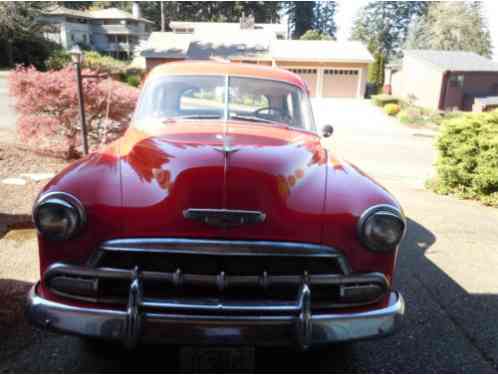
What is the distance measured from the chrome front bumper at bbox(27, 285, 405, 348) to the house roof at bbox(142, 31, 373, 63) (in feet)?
94.4

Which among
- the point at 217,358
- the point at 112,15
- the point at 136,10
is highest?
the point at 136,10

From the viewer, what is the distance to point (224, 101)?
3.53 m

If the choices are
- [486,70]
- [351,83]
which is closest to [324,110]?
[351,83]

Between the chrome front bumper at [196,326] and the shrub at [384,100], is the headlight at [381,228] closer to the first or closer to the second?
the chrome front bumper at [196,326]

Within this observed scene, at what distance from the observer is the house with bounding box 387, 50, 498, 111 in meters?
28.4

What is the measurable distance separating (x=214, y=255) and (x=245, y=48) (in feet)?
104

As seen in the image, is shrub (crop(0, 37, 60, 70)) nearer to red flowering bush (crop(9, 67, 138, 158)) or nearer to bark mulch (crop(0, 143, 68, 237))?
red flowering bush (crop(9, 67, 138, 158))

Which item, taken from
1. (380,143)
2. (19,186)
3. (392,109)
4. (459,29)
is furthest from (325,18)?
(19,186)

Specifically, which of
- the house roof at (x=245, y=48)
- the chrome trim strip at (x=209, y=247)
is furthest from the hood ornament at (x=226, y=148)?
the house roof at (x=245, y=48)

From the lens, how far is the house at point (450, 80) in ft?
93.0

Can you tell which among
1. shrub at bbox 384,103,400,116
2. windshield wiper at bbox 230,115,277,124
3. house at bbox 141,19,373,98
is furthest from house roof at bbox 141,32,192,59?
windshield wiper at bbox 230,115,277,124

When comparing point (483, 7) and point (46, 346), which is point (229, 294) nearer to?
point (46, 346)

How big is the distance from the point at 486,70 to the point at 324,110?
13133mm

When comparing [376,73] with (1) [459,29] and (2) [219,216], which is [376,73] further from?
(2) [219,216]
